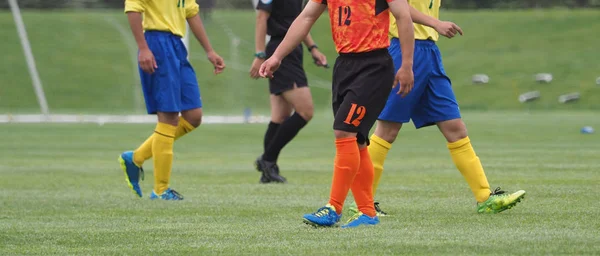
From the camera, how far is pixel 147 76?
8.83 meters

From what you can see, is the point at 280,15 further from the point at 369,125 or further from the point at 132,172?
the point at 369,125

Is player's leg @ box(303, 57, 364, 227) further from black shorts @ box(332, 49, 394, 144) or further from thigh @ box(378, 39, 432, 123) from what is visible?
thigh @ box(378, 39, 432, 123)

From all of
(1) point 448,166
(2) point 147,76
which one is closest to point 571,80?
(1) point 448,166

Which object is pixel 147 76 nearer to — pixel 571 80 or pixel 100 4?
pixel 571 80

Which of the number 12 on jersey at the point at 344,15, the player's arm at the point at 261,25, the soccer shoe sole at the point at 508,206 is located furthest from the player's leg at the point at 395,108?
the player's arm at the point at 261,25

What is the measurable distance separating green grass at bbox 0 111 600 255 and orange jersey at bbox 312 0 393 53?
1048 mm

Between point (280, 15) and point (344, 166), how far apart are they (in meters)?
4.27

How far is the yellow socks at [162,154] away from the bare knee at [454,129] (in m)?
2.41

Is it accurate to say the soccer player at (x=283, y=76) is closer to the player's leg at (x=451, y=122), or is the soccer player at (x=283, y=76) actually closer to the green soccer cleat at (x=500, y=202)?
the player's leg at (x=451, y=122)

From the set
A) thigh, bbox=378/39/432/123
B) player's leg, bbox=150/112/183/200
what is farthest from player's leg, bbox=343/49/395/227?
player's leg, bbox=150/112/183/200

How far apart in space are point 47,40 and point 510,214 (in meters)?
47.6

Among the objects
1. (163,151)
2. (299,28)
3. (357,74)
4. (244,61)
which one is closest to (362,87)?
(357,74)

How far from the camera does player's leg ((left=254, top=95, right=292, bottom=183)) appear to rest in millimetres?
10727

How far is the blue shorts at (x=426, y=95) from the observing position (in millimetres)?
7477
